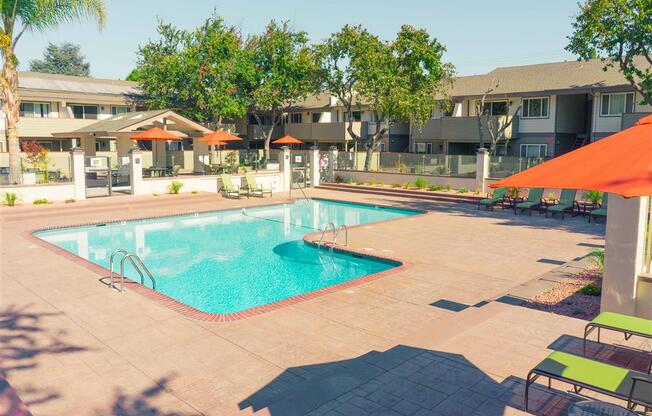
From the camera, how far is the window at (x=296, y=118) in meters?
50.3

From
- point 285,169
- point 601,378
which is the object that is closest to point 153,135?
point 285,169

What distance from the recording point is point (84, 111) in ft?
145

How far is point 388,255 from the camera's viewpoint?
46.3 ft

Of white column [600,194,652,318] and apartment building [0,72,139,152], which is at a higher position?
apartment building [0,72,139,152]

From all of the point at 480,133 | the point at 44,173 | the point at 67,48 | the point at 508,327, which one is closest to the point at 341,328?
the point at 508,327

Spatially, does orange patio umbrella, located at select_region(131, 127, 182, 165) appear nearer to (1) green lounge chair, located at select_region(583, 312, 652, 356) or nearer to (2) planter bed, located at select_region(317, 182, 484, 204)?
(2) planter bed, located at select_region(317, 182, 484, 204)

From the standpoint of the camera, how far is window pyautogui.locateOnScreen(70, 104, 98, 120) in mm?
43688

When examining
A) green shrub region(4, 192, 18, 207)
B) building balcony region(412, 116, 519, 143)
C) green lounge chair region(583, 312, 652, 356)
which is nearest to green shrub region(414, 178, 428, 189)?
building balcony region(412, 116, 519, 143)

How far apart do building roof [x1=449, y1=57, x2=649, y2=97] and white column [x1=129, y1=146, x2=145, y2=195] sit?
23.1 m

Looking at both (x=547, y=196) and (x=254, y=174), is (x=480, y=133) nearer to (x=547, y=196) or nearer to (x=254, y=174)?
(x=547, y=196)

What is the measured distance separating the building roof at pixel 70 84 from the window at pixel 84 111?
1.29 m

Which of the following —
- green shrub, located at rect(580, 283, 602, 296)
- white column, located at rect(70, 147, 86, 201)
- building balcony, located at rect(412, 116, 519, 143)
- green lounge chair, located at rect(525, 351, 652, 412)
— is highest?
building balcony, located at rect(412, 116, 519, 143)

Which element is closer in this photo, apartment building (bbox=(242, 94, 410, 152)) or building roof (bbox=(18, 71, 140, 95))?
building roof (bbox=(18, 71, 140, 95))

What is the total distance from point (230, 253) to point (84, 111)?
34457 millimetres
